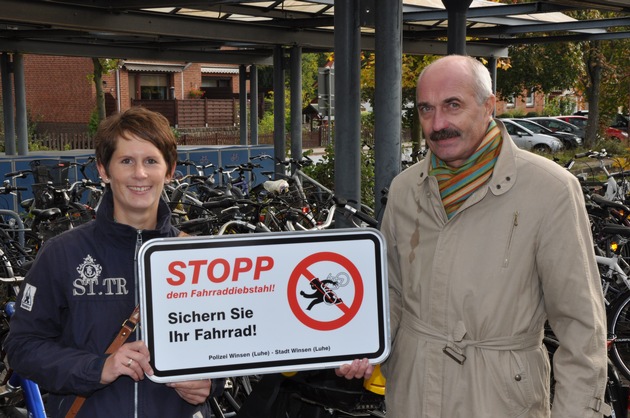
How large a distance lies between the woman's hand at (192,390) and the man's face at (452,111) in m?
1.00

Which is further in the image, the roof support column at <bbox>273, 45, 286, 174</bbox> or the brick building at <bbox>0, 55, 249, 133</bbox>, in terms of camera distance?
the brick building at <bbox>0, 55, 249, 133</bbox>

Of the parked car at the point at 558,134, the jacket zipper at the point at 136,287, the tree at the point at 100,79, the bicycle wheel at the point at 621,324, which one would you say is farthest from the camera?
the parked car at the point at 558,134

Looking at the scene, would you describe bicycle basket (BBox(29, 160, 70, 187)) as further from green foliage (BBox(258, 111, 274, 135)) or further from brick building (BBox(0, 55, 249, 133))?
green foliage (BBox(258, 111, 274, 135))

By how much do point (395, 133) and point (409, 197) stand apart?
643cm

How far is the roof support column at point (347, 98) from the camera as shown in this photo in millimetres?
9258

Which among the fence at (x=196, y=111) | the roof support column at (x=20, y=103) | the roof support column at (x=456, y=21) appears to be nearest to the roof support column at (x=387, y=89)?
the roof support column at (x=456, y=21)

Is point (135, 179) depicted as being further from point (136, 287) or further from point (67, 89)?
point (67, 89)

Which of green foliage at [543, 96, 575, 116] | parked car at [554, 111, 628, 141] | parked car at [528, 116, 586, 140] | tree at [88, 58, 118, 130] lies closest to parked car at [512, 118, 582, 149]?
parked car at [528, 116, 586, 140]

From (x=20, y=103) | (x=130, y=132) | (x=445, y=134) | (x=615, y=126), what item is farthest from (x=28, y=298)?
(x=615, y=126)

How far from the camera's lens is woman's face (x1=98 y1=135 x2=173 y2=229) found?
247 cm

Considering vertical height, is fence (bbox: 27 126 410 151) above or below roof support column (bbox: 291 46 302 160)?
below

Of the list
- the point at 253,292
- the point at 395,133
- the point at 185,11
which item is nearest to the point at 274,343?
the point at 253,292

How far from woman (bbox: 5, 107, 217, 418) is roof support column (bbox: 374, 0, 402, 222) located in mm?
6475

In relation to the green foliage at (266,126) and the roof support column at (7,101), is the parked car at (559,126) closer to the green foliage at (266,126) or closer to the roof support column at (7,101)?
the green foliage at (266,126)
